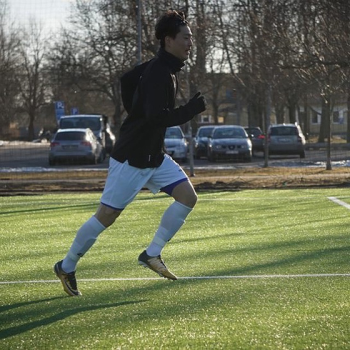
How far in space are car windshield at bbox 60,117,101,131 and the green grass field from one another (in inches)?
1086

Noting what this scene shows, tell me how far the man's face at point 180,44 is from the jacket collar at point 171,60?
2 cm

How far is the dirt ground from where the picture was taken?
23531mm

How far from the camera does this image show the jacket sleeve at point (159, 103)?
23.4ft

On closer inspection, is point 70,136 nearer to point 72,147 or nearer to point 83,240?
point 72,147

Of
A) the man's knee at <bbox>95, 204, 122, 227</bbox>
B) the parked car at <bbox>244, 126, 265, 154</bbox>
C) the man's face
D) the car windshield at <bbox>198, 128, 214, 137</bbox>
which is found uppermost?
the man's face

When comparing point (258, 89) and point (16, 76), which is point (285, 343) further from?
point (16, 76)

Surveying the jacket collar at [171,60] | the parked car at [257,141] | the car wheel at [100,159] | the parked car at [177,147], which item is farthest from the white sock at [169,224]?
the parked car at [257,141]

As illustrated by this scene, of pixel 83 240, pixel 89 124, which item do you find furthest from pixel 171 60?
pixel 89 124

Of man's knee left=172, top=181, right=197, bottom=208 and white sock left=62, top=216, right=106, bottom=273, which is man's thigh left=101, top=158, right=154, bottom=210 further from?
man's knee left=172, top=181, right=197, bottom=208

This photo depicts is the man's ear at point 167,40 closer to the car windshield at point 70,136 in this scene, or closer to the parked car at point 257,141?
the car windshield at point 70,136

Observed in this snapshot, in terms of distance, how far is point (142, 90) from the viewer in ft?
23.8

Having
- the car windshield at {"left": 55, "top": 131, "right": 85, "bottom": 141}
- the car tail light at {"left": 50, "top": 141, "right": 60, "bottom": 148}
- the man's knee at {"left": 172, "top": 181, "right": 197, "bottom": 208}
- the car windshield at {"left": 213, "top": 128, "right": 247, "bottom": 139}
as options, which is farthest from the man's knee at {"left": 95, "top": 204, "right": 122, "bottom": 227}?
the car windshield at {"left": 213, "top": 128, "right": 247, "bottom": 139}

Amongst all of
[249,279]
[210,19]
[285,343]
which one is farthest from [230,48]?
[285,343]

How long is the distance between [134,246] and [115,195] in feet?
11.9
